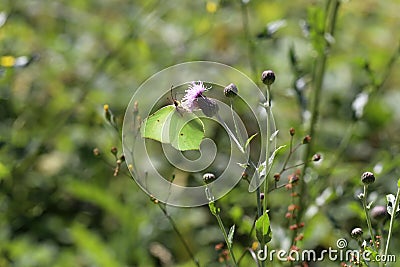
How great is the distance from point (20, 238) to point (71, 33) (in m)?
0.89

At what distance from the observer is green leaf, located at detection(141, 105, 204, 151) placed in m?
1.02

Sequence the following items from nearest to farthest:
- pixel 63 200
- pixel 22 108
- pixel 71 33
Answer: pixel 22 108, pixel 63 200, pixel 71 33

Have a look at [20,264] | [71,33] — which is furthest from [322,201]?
[71,33]

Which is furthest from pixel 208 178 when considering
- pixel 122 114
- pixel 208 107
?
pixel 122 114

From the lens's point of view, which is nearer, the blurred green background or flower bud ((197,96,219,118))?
flower bud ((197,96,219,118))

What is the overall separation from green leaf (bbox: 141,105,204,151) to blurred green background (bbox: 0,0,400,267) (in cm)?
41

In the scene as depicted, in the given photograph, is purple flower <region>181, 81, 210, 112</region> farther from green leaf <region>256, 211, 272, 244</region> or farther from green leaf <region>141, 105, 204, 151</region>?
green leaf <region>256, 211, 272, 244</region>

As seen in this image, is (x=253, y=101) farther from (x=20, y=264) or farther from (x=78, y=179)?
(x=20, y=264)

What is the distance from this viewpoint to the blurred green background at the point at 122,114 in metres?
1.83

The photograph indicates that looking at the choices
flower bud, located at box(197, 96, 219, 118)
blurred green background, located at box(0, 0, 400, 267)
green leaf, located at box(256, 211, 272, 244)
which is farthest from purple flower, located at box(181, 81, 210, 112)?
blurred green background, located at box(0, 0, 400, 267)

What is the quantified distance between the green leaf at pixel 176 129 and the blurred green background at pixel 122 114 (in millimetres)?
408

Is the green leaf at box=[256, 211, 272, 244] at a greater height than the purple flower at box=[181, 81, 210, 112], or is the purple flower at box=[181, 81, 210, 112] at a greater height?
the purple flower at box=[181, 81, 210, 112]

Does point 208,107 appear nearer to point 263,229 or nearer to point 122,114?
point 263,229

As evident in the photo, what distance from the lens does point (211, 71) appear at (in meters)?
2.48
